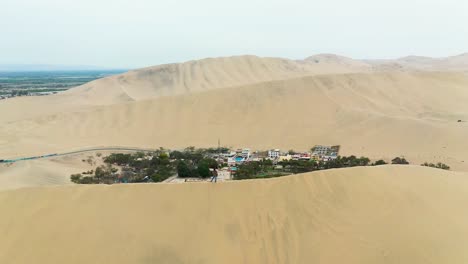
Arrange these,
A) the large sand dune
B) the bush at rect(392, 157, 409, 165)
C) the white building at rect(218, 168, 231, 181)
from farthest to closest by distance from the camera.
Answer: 1. the bush at rect(392, 157, 409, 165)
2. the white building at rect(218, 168, 231, 181)
3. the large sand dune

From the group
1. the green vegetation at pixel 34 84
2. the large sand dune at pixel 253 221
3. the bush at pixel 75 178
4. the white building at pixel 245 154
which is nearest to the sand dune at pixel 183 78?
the green vegetation at pixel 34 84

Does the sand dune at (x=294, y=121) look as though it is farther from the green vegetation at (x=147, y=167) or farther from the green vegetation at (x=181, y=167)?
the green vegetation at (x=147, y=167)

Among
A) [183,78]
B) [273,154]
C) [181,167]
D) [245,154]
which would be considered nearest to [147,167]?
[181,167]

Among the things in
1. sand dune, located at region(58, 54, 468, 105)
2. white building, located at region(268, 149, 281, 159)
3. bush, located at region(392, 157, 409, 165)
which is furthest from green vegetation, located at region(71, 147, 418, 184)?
sand dune, located at region(58, 54, 468, 105)

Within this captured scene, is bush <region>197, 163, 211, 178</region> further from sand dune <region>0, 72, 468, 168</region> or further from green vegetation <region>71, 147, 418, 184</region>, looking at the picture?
sand dune <region>0, 72, 468, 168</region>

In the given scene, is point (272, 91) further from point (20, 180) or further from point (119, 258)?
point (119, 258)

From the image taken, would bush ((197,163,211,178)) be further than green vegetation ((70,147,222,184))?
No

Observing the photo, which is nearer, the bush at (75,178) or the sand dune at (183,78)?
the bush at (75,178)

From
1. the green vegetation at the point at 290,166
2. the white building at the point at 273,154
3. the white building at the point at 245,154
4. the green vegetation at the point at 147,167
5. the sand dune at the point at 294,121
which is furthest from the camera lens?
the sand dune at the point at 294,121

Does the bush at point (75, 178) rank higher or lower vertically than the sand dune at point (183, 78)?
lower
